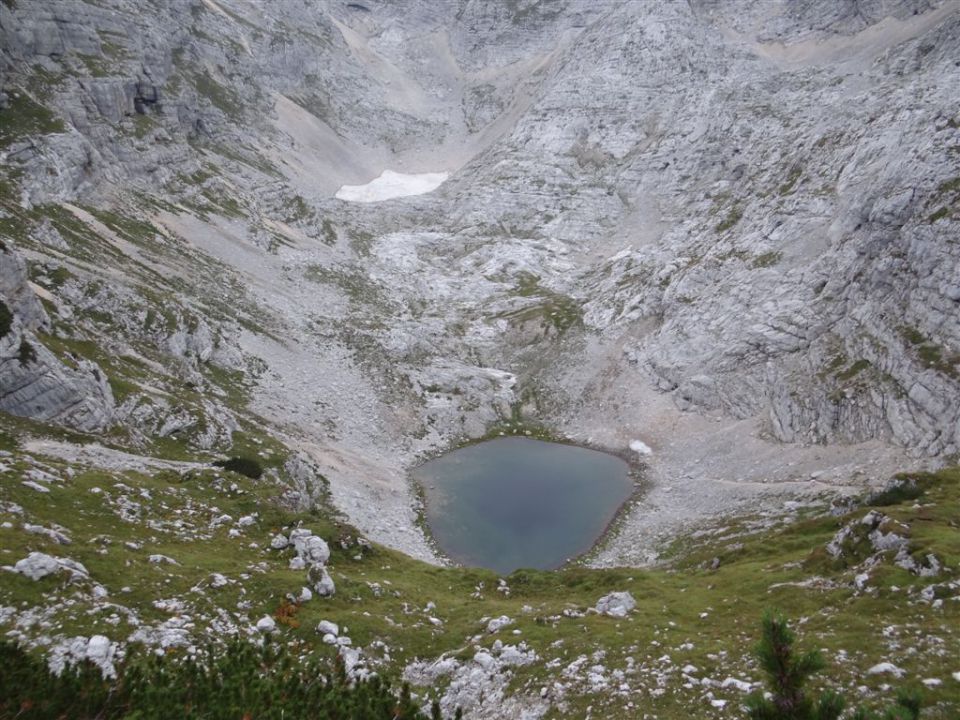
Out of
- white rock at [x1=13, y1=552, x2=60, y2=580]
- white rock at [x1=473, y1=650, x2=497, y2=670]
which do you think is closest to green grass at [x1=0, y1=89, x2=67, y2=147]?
white rock at [x1=13, y1=552, x2=60, y2=580]

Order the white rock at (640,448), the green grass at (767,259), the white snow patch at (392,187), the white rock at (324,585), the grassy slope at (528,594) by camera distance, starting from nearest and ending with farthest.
Result: the grassy slope at (528,594) → the white rock at (324,585) → the white rock at (640,448) → the green grass at (767,259) → the white snow patch at (392,187)

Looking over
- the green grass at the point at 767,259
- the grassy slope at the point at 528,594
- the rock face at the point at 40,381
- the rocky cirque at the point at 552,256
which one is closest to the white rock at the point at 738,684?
the grassy slope at the point at 528,594

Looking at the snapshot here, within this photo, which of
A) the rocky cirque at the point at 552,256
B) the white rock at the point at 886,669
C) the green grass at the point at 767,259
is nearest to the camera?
Result: the white rock at the point at 886,669

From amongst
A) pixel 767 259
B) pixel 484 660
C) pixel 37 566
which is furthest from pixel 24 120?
pixel 767 259

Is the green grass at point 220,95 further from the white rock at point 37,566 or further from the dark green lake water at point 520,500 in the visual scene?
the white rock at point 37,566

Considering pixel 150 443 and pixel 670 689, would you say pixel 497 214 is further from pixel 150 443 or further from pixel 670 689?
pixel 670 689

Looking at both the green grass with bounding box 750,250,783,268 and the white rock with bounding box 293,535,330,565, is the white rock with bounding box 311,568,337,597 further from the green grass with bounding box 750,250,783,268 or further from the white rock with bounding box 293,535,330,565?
the green grass with bounding box 750,250,783,268

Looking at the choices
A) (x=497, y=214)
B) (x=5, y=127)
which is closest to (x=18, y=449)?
(x=5, y=127)
